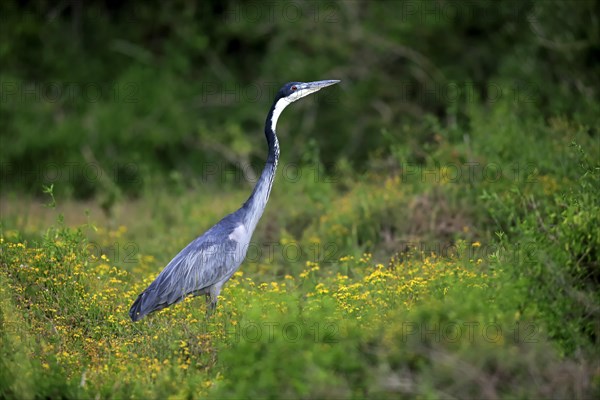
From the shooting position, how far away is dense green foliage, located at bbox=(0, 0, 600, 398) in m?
5.61

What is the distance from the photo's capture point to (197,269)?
7660 millimetres

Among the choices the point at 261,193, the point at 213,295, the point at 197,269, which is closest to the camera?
the point at 197,269

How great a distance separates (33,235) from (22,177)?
6207mm

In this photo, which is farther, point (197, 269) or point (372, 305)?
point (197, 269)

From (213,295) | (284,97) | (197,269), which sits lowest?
(213,295)

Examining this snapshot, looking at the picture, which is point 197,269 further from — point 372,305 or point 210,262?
point 372,305

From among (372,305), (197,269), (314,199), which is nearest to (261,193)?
(197,269)

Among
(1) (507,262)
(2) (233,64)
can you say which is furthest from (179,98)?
(1) (507,262)

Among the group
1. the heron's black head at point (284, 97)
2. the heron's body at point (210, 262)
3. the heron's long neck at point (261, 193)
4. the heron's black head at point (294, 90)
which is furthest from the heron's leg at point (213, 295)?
the heron's black head at point (294, 90)

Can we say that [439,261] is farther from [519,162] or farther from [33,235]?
[33,235]

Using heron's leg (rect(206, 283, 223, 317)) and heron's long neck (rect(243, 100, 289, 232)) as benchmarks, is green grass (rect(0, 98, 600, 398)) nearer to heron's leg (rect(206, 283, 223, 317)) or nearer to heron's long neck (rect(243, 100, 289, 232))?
heron's leg (rect(206, 283, 223, 317))

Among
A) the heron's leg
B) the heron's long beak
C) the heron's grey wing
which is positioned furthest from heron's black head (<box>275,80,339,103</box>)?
the heron's leg

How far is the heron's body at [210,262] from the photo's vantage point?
7.35 meters

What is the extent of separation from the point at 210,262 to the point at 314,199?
313cm
